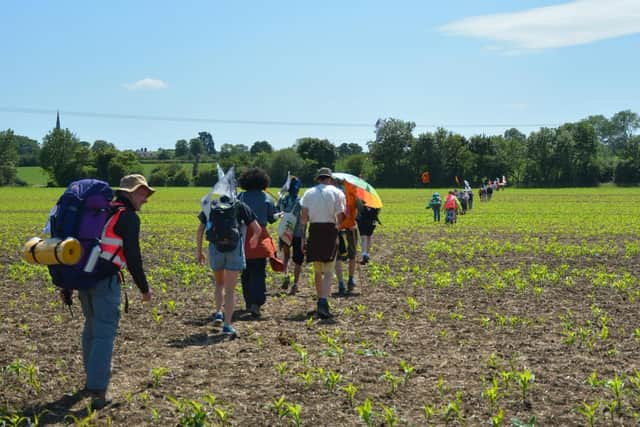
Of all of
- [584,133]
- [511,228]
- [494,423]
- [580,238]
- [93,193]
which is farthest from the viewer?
[584,133]

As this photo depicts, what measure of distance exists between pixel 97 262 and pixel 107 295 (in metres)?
0.33

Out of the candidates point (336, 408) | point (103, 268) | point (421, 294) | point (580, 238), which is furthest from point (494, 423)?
point (580, 238)

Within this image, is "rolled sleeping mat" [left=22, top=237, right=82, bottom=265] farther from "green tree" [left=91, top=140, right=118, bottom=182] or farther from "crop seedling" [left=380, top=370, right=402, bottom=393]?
"green tree" [left=91, top=140, right=118, bottom=182]

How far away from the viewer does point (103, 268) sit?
565 cm

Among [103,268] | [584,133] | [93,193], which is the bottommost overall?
[103,268]

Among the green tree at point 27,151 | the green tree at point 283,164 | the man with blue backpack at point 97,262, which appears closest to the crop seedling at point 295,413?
the man with blue backpack at point 97,262

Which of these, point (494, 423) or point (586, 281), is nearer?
point (494, 423)

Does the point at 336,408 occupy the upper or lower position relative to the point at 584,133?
lower

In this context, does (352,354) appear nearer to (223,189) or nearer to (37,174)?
Answer: (223,189)

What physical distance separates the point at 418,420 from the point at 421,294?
584 cm

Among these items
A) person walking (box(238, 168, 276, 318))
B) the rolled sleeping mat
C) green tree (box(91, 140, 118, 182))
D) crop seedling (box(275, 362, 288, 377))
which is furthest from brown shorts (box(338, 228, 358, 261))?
green tree (box(91, 140, 118, 182))

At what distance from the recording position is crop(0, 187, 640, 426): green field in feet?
17.9

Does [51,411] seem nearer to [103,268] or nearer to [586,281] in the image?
[103,268]

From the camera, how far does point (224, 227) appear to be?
7926 millimetres
